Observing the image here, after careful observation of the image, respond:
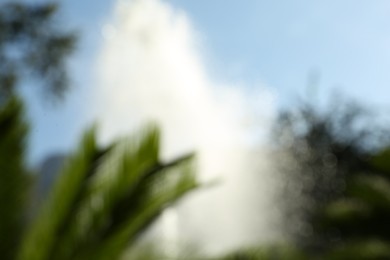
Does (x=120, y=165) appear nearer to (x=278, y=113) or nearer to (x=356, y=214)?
(x=356, y=214)

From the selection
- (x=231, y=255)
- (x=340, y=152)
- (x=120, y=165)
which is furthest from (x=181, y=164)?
(x=340, y=152)

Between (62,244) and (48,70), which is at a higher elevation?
(48,70)

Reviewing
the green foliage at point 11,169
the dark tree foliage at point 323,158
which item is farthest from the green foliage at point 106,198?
the dark tree foliage at point 323,158

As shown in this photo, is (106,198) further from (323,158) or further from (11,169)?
(323,158)

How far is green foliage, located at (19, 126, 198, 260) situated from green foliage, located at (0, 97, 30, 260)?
0.34 feet

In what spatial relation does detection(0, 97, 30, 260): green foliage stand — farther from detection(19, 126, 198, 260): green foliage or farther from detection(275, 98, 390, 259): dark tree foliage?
detection(275, 98, 390, 259): dark tree foliage

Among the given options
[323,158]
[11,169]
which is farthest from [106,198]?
[323,158]

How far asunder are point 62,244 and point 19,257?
273 mm

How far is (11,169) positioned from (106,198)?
0.57m

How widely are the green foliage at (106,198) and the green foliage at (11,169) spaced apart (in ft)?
0.34

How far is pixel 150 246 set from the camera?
6531mm

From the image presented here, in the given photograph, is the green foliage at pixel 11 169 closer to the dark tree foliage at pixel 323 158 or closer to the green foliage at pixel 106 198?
the green foliage at pixel 106 198

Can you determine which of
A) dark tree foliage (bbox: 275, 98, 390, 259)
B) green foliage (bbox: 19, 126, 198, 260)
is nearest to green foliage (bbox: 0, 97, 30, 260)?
green foliage (bbox: 19, 126, 198, 260)

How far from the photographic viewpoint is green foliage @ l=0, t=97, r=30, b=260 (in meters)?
5.68
